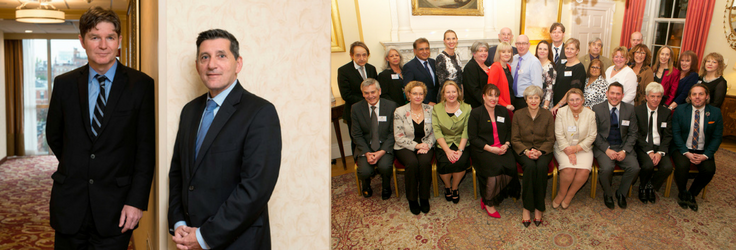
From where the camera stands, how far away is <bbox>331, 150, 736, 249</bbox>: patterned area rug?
3.31m

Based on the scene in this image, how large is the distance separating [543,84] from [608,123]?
0.76m

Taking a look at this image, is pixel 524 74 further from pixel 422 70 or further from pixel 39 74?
pixel 39 74

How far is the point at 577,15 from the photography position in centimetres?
762

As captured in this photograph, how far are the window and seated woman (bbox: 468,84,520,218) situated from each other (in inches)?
232

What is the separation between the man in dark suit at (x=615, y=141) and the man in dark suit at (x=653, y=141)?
0.09m

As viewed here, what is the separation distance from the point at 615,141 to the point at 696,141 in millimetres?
736

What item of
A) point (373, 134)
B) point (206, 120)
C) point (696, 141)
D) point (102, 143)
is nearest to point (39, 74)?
point (373, 134)

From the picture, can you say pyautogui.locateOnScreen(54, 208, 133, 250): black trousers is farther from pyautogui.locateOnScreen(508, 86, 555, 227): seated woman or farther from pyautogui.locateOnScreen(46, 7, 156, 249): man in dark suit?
pyautogui.locateOnScreen(508, 86, 555, 227): seated woman

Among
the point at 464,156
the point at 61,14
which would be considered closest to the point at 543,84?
the point at 464,156

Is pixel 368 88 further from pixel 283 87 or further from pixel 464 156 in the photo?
pixel 283 87

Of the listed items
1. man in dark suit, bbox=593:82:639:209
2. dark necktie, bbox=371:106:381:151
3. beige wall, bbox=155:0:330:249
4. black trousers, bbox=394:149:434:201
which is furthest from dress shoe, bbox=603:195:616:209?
beige wall, bbox=155:0:330:249

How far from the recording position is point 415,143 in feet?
13.5

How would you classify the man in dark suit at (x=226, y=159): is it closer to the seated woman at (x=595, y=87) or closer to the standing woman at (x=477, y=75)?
the standing woman at (x=477, y=75)

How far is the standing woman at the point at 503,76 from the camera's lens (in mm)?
4387
